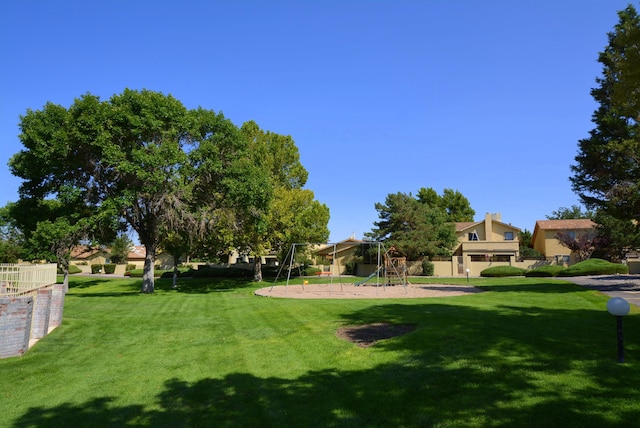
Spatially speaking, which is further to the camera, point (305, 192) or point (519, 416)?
point (305, 192)

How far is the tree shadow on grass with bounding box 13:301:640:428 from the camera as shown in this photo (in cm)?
500

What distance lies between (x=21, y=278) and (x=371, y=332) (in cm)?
978

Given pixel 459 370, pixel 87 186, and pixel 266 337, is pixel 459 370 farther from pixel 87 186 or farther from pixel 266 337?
pixel 87 186

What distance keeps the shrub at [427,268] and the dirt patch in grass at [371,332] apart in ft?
119

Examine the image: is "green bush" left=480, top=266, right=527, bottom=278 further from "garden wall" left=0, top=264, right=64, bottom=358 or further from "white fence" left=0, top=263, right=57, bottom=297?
"white fence" left=0, top=263, right=57, bottom=297

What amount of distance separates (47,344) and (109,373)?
151 inches

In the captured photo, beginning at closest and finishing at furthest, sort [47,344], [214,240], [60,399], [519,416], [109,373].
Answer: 1. [519,416]
2. [60,399]
3. [109,373]
4. [47,344]
5. [214,240]

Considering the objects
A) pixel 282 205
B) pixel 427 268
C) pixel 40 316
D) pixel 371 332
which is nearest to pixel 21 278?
pixel 40 316

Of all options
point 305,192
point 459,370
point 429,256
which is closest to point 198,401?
point 459,370

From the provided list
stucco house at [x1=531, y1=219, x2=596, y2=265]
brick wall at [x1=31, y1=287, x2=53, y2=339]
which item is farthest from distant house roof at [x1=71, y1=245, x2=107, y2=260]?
stucco house at [x1=531, y1=219, x2=596, y2=265]

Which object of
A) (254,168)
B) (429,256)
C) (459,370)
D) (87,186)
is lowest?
(459,370)

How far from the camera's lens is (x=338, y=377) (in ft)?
22.6

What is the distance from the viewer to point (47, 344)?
10.6 metres

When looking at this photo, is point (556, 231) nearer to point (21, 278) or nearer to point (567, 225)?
point (567, 225)
